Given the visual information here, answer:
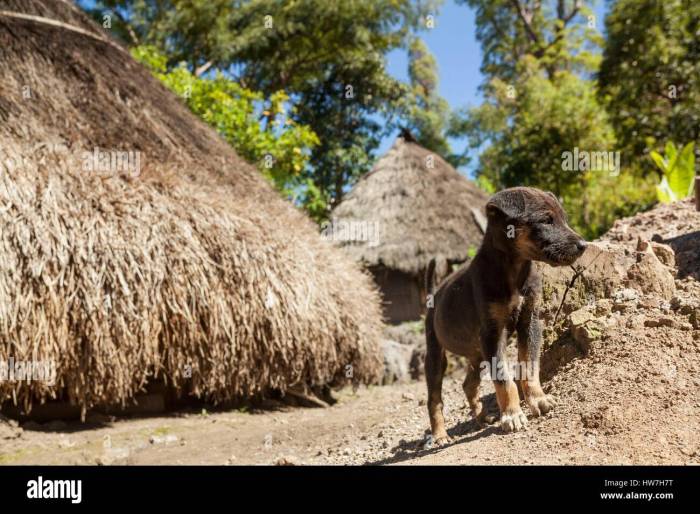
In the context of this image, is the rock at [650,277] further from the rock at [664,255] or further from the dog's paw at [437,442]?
the dog's paw at [437,442]

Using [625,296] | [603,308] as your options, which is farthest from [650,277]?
[603,308]

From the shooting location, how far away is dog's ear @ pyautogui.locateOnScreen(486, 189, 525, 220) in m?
2.61

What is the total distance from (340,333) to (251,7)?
14672mm

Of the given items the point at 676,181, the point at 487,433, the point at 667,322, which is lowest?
the point at 487,433

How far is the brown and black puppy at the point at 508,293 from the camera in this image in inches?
101

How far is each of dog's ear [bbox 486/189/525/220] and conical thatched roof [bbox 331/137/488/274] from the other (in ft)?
34.4

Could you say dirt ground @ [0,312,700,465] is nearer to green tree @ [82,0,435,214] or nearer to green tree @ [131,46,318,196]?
green tree @ [131,46,318,196]

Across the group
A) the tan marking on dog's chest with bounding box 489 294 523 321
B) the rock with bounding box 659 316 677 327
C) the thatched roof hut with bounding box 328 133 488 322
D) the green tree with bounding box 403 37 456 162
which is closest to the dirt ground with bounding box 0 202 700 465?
the rock with bounding box 659 316 677 327

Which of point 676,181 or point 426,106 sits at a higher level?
point 426,106

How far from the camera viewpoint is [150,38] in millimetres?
18969

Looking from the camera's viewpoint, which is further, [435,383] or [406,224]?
[406,224]

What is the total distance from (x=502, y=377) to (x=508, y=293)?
0.37 m

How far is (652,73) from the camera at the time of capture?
39.2 feet

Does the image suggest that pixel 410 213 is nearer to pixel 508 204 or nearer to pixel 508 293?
pixel 508 293
